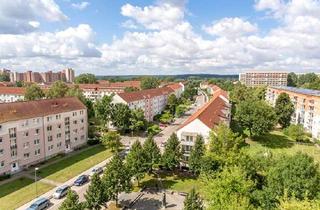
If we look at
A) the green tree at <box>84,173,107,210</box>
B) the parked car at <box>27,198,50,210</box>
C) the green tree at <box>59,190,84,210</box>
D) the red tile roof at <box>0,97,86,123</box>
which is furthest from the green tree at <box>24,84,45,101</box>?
the green tree at <box>59,190,84,210</box>

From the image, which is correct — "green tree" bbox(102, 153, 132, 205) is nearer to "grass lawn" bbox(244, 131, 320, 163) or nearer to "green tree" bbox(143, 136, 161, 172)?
"green tree" bbox(143, 136, 161, 172)

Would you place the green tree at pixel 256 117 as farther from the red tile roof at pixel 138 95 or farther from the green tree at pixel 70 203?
the green tree at pixel 70 203

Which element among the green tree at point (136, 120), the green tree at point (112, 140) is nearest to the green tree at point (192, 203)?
the green tree at point (112, 140)

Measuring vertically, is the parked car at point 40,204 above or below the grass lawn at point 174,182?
above

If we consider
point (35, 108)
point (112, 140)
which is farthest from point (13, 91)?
point (112, 140)

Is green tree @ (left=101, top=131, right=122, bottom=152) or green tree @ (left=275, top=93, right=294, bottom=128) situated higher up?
green tree @ (left=275, top=93, right=294, bottom=128)

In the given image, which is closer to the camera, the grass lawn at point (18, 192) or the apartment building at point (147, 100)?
the grass lawn at point (18, 192)

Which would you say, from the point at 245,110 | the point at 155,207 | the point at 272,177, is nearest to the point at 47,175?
the point at 155,207
